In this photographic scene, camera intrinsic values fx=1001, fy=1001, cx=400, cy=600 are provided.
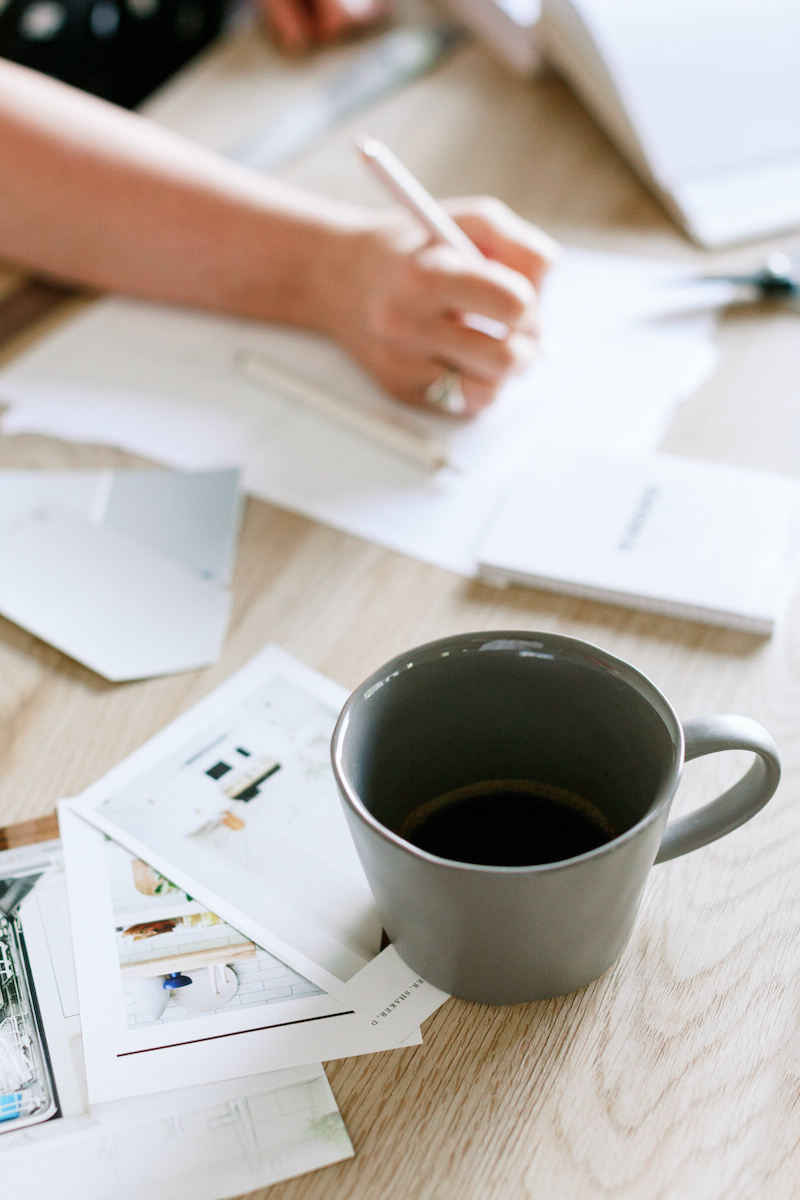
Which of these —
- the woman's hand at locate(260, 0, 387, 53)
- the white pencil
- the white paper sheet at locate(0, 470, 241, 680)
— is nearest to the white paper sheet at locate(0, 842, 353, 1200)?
the white paper sheet at locate(0, 470, 241, 680)

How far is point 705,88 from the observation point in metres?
0.90

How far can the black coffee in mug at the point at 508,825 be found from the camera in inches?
16.3

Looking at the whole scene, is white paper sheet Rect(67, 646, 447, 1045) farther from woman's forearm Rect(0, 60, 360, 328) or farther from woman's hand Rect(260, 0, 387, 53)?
woman's hand Rect(260, 0, 387, 53)

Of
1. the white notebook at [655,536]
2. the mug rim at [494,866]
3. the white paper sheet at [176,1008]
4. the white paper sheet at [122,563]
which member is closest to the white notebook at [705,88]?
the white notebook at [655,536]

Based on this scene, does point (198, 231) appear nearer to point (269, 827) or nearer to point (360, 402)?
point (360, 402)

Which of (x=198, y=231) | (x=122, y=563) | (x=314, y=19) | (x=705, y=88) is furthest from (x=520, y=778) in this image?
(x=314, y=19)

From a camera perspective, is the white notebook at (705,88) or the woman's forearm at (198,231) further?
the white notebook at (705,88)

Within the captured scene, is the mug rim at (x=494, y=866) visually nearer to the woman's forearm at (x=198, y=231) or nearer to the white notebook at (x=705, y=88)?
the woman's forearm at (x=198, y=231)

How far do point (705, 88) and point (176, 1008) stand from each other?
0.88m

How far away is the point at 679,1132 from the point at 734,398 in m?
0.51

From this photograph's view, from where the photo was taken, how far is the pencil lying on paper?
0.71m

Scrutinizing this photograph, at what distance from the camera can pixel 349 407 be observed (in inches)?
29.5

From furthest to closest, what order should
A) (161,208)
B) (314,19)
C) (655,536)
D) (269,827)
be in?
(314,19) → (161,208) → (655,536) → (269,827)

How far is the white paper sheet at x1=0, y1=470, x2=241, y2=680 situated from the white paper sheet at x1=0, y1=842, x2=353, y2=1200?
25cm
